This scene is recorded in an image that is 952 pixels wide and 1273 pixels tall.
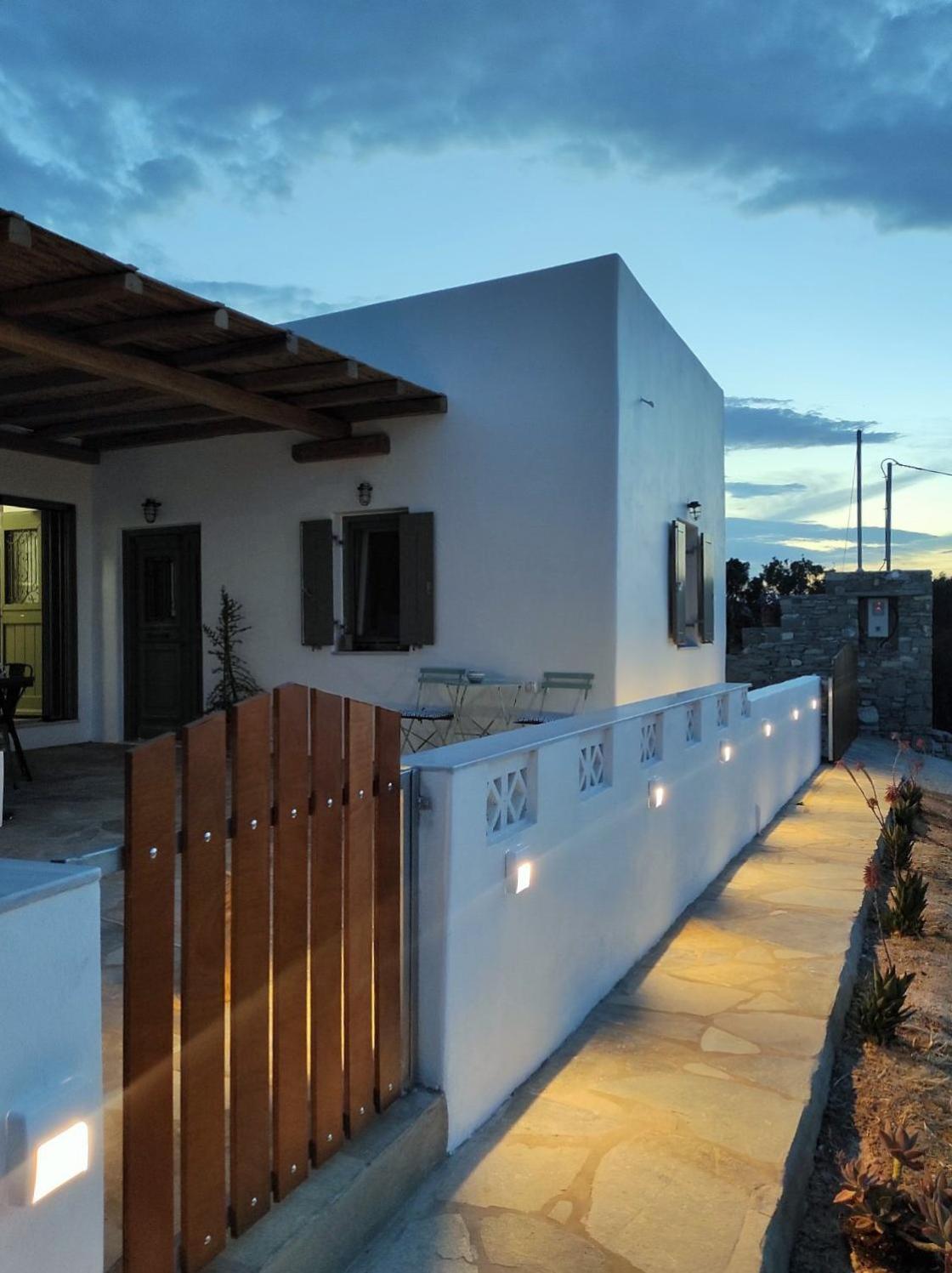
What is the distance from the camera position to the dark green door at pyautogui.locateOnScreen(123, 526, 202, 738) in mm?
9180

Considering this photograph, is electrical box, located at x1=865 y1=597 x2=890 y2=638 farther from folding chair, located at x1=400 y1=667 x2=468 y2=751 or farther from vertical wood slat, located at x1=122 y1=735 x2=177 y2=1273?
vertical wood slat, located at x1=122 y1=735 x2=177 y2=1273

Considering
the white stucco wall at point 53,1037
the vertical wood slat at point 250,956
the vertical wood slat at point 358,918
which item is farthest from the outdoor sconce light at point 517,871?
the white stucco wall at point 53,1037

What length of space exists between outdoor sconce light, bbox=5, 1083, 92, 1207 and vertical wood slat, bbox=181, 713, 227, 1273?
347 millimetres

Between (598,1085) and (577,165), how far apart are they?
347 inches

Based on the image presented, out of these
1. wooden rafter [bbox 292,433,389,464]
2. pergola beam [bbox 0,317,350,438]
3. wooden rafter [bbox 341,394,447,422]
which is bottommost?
wooden rafter [bbox 292,433,389,464]

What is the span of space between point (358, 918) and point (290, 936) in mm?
265

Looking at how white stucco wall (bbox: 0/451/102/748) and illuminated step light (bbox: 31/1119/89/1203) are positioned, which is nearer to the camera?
illuminated step light (bbox: 31/1119/89/1203)

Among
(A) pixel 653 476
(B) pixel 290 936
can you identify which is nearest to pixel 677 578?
(A) pixel 653 476

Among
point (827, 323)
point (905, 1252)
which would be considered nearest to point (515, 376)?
point (905, 1252)

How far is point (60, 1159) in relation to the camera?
124 centimetres

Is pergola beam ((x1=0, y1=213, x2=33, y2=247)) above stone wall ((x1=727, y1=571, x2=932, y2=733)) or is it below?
above

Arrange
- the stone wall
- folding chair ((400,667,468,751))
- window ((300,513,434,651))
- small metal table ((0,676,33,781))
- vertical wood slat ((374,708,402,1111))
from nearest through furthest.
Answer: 1. vertical wood slat ((374,708,402,1111))
2. small metal table ((0,676,33,781))
3. folding chair ((400,667,468,751))
4. window ((300,513,434,651))
5. the stone wall

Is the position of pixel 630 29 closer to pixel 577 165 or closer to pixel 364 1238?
pixel 577 165

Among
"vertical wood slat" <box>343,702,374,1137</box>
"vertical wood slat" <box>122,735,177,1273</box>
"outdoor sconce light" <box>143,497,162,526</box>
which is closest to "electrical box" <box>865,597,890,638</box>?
"outdoor sconce light" <box>143,497,162,526</box>
